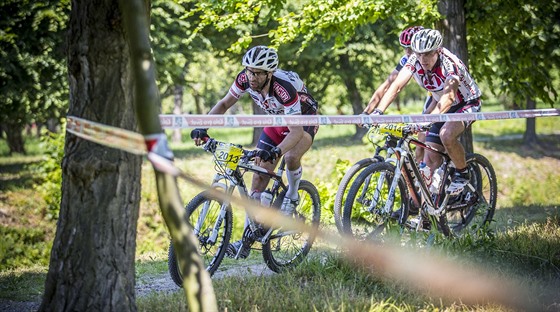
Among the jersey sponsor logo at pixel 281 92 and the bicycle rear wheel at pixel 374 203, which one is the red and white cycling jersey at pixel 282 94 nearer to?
the jersey sponsor logo at pixel 281 92

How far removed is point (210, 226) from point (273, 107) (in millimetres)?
1319

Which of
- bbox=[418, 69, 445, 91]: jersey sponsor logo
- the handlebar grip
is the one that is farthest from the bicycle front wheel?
bbox=[418, 69, 445, 91]: jersey sponsor logo

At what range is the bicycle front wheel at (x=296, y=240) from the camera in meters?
5.89

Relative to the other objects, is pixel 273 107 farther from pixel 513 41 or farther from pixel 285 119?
pixel 513 41

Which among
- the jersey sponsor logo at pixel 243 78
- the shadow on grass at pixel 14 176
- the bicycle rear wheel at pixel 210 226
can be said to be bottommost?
the shadow on grass at pixel 14 176

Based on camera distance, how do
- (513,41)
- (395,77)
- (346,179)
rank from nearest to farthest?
1. (346,179)
2. (395,77)
3. (513,41)

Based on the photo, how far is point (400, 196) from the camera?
21.7 feet

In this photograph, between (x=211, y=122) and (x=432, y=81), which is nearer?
(x=211, y=122)

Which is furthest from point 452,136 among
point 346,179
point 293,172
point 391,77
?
point 293,172

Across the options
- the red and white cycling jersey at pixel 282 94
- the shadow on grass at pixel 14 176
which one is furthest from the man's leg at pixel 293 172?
the shadow on grass at pixel 14 176

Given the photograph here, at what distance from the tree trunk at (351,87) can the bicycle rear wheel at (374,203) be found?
18080 mm

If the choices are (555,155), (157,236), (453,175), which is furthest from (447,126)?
(555,155)

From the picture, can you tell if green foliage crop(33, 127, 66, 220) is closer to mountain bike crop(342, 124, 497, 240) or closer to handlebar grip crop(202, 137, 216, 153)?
mountain bike crop(342, 124, 497, 240)

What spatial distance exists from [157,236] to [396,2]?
7979 mm
